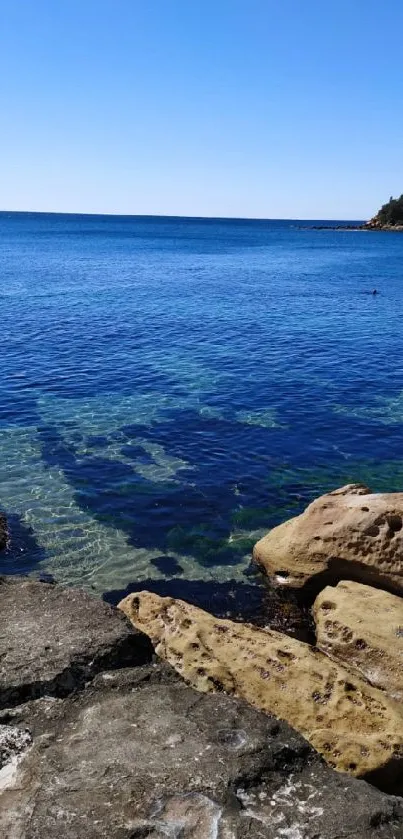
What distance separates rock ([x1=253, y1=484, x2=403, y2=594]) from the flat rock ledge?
5.95 meters

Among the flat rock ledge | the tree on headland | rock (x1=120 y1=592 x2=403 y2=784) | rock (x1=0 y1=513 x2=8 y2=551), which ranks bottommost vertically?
rock (x1=0 y1=513 x2=8 y2=551)

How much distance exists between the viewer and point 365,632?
1116cm

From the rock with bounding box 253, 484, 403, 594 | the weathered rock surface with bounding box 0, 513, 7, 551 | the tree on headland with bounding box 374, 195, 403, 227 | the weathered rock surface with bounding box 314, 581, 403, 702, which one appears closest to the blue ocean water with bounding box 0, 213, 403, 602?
the weathered rock surface with bounding box 0, 513, 7, 551

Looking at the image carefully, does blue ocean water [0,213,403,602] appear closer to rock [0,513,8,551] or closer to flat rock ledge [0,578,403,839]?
rock [0,513,8,551]

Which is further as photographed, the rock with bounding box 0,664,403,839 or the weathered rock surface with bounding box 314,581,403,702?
the weathered rock surface with bounding box 314,581,403,702

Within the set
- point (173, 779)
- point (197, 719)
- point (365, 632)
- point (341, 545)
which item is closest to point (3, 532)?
point (341, 545)

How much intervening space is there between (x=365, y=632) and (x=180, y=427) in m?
13.7

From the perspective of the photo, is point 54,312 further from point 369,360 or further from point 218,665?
point 218,665

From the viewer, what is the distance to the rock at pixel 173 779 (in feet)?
19.2

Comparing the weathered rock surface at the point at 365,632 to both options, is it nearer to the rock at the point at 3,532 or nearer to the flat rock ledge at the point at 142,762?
the flat rock ledge at the point at 142,762

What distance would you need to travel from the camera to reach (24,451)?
21.4 metres

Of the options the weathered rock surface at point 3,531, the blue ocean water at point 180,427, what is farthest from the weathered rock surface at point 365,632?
the weathered rock surface at point 3,531

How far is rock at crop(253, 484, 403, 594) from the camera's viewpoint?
43.2 feet

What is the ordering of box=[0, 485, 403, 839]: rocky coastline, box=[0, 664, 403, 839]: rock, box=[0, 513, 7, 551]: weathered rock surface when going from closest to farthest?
box=[0, 664, 403, 839]: rock < box=[0, 485, 403, 839]: rocky coastline < box=[0, 513, 7, 551]: weathered rock surface
